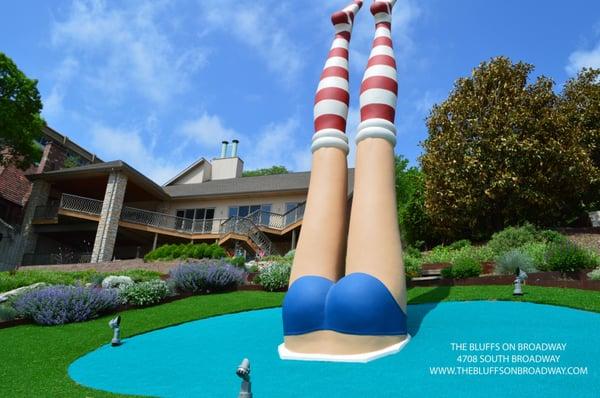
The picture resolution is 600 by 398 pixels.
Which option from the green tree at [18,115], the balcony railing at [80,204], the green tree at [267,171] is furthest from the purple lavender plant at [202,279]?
the green tree at [267,171]

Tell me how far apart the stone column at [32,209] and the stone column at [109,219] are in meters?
5.36

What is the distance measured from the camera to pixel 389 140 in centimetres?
759

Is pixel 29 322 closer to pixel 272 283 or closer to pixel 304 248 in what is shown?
pixel 272 283

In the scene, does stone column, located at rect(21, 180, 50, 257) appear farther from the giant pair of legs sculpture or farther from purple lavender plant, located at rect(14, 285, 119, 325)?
the giant pair of legs sculpture

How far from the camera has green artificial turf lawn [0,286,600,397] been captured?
6.09 m

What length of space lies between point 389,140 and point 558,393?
4.43 metres

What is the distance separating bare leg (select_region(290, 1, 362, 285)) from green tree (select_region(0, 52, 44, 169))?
26395 mm

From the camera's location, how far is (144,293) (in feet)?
42.3

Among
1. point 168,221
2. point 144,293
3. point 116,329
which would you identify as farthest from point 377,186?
point 168,221

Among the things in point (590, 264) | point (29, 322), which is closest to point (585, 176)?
point (590, 264)

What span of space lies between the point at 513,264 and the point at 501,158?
25.6 feet

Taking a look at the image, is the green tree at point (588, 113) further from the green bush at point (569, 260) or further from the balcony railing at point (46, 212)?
the balcony railing at point (46, 212)

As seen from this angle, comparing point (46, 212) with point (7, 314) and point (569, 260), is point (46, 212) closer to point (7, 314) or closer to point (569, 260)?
point (7, 314)

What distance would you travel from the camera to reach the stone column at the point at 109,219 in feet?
87.0
